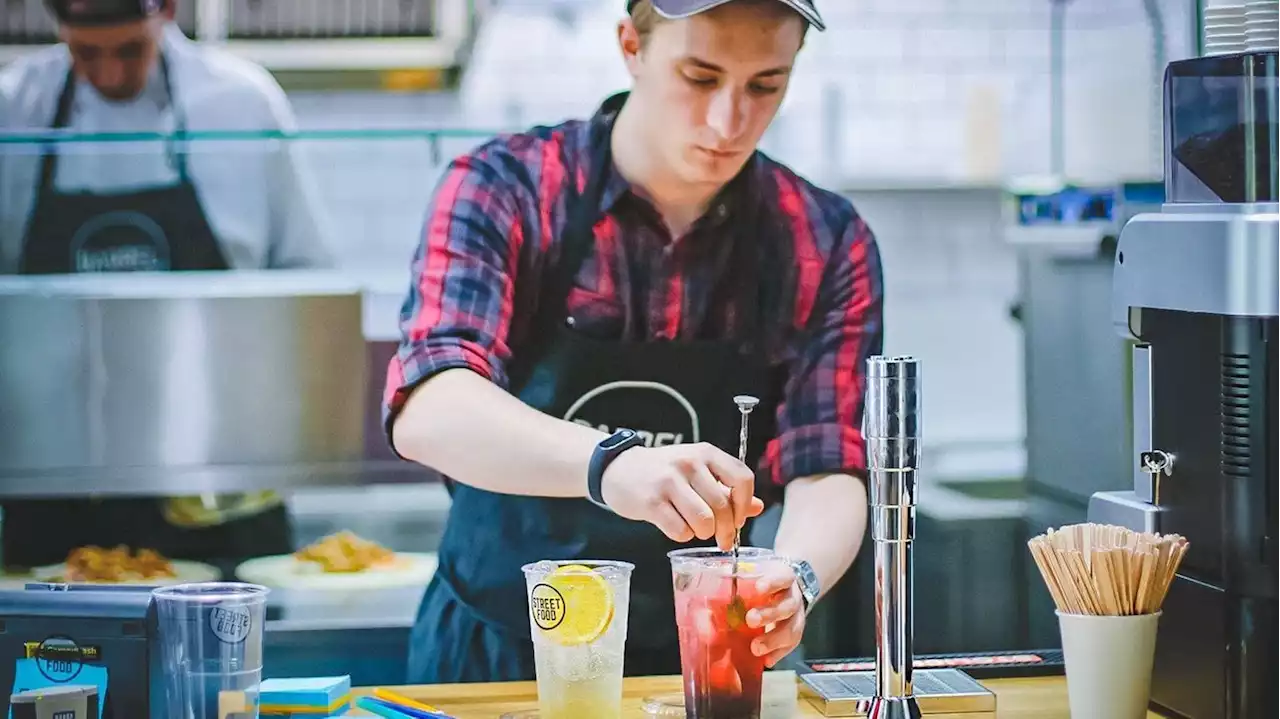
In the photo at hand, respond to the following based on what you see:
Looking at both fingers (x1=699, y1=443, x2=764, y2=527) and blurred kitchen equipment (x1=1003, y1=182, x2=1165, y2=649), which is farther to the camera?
blurred kitchen equipment (x1=1003, y1=182, x2=1165, y2=649)

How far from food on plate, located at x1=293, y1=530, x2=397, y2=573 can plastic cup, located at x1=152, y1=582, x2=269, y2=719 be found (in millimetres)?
1132

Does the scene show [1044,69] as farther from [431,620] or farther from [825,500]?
[431,620]

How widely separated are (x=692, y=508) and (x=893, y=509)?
0.88 feet

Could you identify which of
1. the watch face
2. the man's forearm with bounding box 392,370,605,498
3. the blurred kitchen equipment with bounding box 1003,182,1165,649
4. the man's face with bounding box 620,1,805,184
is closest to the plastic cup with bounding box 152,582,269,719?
the watch face

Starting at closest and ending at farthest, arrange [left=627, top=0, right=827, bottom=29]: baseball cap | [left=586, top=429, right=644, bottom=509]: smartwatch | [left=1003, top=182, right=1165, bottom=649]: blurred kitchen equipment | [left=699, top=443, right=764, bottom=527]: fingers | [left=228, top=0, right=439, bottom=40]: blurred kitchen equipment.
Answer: [left=699, top=443, right=764, bottom=527]: fingers
[left=586, top=429, right=644, bottom=509]: smartwatch
[left=627, top=0, right=827, bottom=29]: baseball cap
[left=228, top=0, right=439, bottom=40]: blurred kitchen equipment
[left=1003, top=182, right=1165, bottom=649]: blurred kitchen equipment

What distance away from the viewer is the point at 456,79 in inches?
113

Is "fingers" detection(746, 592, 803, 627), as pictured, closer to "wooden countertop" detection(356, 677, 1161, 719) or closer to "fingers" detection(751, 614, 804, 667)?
"fingers" detection(751, 614, 804, 667)

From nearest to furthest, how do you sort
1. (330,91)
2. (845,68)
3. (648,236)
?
(648,236) < (330,91) < (845,68)

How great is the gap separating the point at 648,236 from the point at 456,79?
550 mm

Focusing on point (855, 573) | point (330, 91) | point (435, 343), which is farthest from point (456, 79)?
→ point (855, 573)

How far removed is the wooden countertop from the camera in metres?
1.86

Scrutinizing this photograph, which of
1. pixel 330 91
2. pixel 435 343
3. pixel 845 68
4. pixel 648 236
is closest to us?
pixel 435 343

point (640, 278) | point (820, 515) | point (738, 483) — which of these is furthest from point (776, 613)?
point (640, 278)

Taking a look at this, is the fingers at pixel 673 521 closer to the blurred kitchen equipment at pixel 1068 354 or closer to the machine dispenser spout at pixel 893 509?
the machine dispenser spout at pixel 893 509
